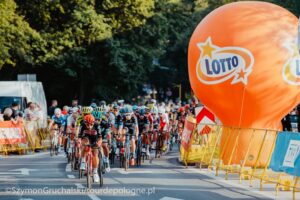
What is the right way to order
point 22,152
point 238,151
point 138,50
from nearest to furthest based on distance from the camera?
point 238,151, point 22,152, point 138,50

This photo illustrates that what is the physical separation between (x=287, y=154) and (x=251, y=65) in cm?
649

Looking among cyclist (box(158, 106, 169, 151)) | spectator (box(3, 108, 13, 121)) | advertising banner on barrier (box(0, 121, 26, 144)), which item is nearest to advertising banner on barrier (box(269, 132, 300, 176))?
cyclist (box(158, 106, 169, 151))

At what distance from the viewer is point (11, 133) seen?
31594 millimetres

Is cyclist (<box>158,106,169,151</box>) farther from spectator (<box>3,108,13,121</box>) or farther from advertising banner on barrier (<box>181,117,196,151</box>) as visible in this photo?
spectator (<box>3,108,13,121</box>)

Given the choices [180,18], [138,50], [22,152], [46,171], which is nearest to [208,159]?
[46,171]

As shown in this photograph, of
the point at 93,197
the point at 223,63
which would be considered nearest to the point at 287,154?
the point at 93,197

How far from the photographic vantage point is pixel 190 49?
24.8 m

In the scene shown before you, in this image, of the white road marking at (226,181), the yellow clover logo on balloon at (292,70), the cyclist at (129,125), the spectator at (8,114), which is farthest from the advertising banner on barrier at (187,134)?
the spectator at (8,114)

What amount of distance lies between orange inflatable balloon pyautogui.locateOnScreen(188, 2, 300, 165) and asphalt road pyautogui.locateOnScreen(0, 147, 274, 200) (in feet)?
7.91

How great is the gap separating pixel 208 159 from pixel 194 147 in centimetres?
170

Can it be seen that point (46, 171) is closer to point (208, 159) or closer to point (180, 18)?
point (208, 159)

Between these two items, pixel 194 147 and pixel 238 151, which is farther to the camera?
pixel 194 147

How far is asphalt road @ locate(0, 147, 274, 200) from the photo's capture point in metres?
16.1

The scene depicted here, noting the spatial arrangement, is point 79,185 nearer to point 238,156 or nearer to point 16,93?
point 238,156
